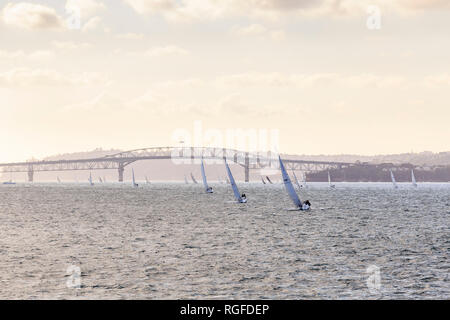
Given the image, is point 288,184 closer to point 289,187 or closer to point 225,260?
point 289,187

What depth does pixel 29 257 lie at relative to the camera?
117 feet

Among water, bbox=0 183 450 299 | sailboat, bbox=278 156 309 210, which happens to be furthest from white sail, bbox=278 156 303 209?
water, bbox=0 183 450 299

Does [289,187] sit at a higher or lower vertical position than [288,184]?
lower

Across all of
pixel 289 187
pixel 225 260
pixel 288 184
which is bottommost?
pixel 225 260

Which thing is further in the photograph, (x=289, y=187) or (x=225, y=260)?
(x=289, y=187)

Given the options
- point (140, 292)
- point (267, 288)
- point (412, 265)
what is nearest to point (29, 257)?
point (140, 292)

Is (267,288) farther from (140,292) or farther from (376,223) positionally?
(376,223)

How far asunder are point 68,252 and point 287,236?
17362 millimetres

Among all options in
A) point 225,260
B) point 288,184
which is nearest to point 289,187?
point 288,184

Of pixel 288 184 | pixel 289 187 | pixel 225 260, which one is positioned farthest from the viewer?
pixel 289 187

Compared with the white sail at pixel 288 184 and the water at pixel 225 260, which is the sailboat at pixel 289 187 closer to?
the white sail at pixel 288 184

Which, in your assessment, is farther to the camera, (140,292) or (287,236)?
(287,236)

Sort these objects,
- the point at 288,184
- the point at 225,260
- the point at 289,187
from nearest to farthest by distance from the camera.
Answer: the point at 225,260 → the point at 288,184 → the point at 289,187
